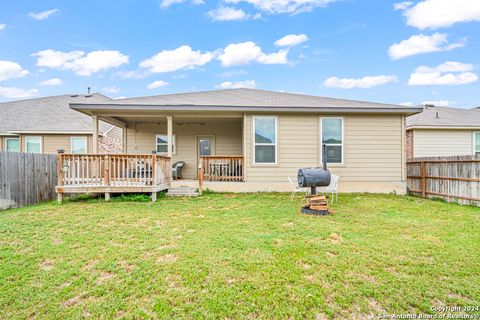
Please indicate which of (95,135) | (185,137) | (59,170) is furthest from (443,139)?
(59,170)

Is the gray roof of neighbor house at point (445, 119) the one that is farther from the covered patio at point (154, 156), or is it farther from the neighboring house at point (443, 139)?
the covered patio at point (154, 156)

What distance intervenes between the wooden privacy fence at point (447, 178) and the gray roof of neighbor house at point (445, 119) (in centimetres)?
431

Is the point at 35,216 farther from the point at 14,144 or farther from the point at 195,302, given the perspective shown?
the point at 14,144

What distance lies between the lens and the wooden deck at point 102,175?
6.88 meters

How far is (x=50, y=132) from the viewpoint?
470 inches

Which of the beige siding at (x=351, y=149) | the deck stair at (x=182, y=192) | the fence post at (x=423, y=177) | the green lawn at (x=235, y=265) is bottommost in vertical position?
the green lawn at (x=235, y=265)

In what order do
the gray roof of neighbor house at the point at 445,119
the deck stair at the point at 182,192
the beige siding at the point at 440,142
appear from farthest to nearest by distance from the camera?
1. the beige siding at the point at 440,142
2. the gray roof of neighbor house at the point at 445,119
3. the deck stair at the point at 182,192

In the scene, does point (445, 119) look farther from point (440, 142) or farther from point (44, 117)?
point (44, 117)

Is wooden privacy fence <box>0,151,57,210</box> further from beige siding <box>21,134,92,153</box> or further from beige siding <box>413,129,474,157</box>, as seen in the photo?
beige siding <box>413,129,474,157</box>

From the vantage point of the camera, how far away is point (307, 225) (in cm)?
444

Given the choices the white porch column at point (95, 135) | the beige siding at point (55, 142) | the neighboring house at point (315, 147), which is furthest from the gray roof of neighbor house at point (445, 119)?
the beige siding at point (55, 142)

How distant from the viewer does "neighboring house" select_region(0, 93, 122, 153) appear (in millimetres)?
12031

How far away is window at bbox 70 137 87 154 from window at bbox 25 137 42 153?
4.94 feet

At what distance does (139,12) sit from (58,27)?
5402mm
